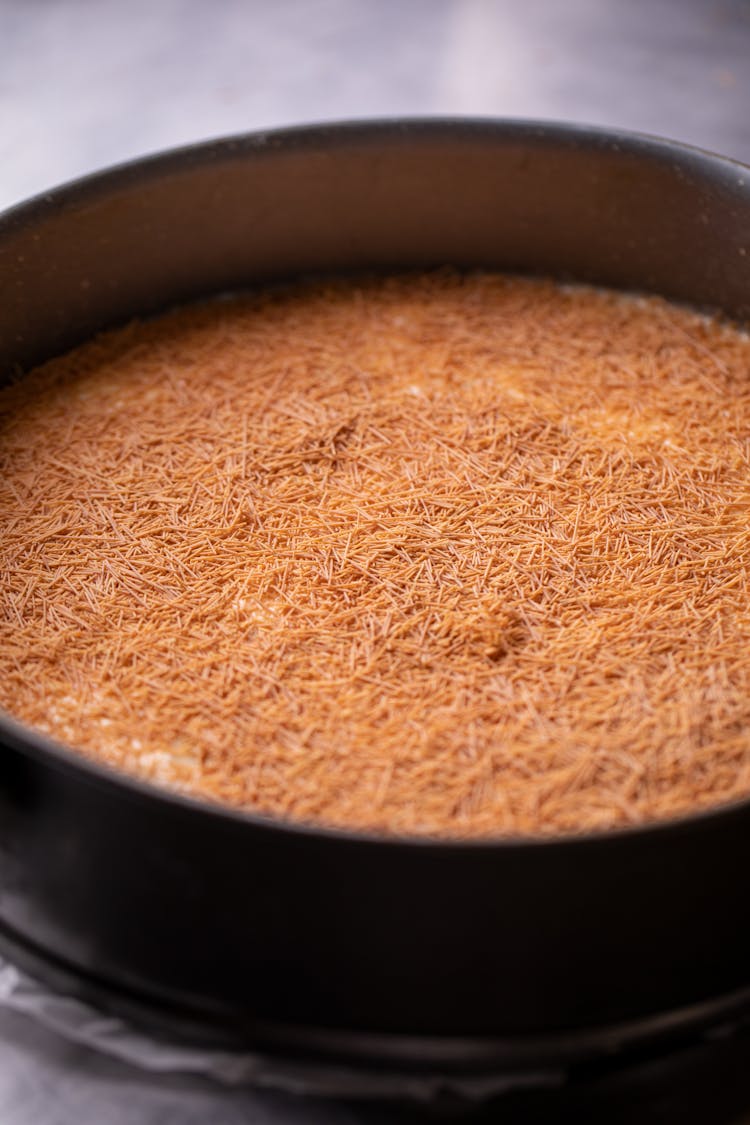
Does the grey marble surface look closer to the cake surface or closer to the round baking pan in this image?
the cake surface

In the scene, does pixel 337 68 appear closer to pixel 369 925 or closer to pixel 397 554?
pixel 397 554

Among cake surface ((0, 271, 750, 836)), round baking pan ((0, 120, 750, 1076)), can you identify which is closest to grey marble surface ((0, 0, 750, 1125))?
cake surface ((0, 271, 750, 836))

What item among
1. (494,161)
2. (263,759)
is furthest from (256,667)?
(494,161)

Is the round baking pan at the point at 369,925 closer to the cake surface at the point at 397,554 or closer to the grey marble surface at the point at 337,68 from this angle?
the cake surface at the point at 397,554

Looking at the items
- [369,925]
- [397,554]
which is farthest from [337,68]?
[369,925]

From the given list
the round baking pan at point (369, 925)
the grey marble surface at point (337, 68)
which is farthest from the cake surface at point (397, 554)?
the grey marble surface at point (337, 68)
